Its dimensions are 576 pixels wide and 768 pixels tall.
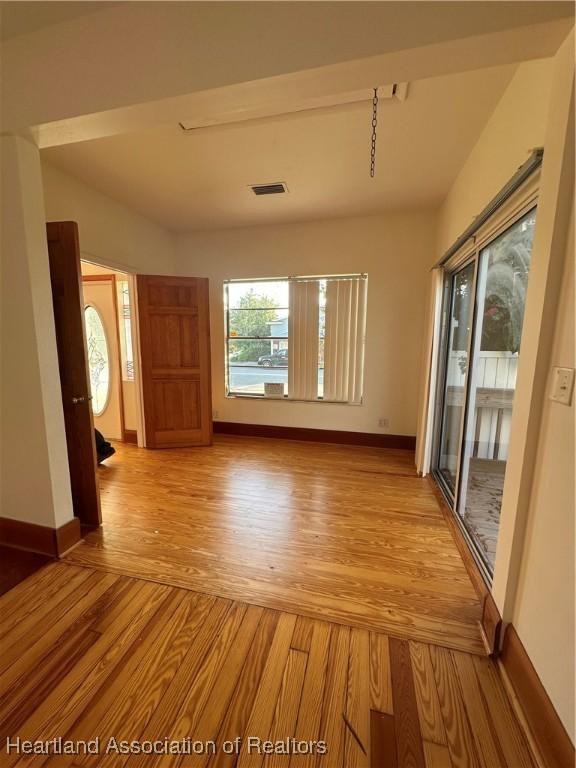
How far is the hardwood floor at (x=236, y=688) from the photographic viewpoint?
98 cm

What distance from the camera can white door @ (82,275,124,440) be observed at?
384 cm

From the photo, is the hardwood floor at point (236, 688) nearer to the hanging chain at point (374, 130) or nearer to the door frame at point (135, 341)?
the door frame at point (135, 341)

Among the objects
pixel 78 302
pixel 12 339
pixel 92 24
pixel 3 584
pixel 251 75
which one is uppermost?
pixel 92 24

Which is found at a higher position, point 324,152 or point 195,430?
point 324,152

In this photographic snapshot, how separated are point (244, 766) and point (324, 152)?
3239 millimetres

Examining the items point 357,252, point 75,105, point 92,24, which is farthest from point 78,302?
point 357,252

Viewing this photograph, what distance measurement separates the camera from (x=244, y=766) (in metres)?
0.94

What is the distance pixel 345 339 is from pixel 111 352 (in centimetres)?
306

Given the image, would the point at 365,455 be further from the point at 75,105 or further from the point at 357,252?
the point at 75,105

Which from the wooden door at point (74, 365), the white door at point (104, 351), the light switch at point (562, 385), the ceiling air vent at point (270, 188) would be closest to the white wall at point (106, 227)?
the white door at point (104, 351)

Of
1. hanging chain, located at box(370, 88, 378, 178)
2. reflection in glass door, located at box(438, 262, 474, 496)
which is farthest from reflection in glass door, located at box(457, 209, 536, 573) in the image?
hanging chain, located at box(370, 88, 378, 178)

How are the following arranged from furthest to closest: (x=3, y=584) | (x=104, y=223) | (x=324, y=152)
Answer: (x=104, y=223)
(x=324, y=152)
(x=3, y=584)

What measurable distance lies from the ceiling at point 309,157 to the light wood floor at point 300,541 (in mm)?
2721

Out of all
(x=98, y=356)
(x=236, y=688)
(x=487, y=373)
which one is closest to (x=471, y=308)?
(x=487, y=373)
